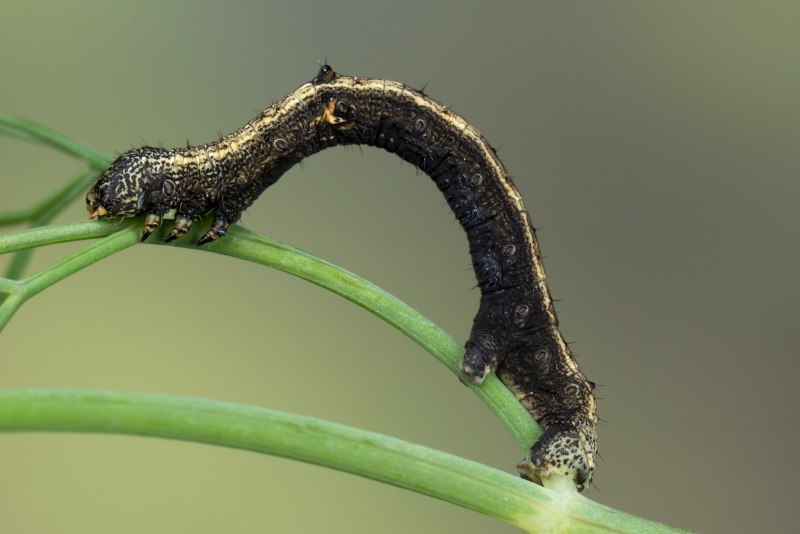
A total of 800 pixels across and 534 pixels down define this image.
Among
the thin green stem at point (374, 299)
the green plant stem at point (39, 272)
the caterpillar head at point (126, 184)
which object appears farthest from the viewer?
the caterpillar head at point (126, 184)

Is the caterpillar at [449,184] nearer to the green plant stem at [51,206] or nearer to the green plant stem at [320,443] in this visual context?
the green plant stem at [51,206]

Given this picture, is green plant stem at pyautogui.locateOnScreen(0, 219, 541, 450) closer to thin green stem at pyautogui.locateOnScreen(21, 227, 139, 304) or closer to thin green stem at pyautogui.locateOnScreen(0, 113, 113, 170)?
thin green stem at pyautogui.locateOnScreen(21, 227, 139, 304)

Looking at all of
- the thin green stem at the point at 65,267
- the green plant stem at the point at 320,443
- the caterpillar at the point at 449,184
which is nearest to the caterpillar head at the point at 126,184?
the caterpillar at the point at 449,184

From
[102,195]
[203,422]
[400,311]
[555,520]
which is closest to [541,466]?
[555,520]

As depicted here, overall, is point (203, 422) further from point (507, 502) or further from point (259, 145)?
point (259, 145)

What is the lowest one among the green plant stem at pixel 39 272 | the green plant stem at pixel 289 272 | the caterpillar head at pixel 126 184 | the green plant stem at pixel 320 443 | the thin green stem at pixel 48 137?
the green plant stem at pixel 320 443

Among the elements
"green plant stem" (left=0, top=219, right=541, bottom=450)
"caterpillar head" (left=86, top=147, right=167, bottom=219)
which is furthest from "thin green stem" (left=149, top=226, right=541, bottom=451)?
"caterpillar head" (left=86, top=147, right=167, bottom=219)
